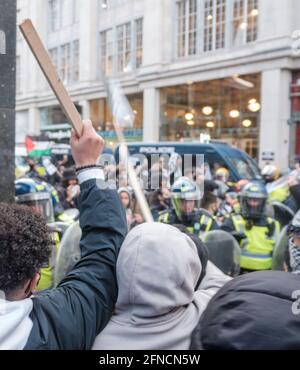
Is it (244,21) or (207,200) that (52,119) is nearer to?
(244,21)

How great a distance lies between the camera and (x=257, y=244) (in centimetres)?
370

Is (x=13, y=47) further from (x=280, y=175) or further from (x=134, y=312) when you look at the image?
(x=280, y=175)

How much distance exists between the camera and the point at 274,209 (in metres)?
4.83

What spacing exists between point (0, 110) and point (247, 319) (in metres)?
1.47

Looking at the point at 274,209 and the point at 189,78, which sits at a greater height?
the point at 189,78

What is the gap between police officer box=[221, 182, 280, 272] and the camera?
3.62 m

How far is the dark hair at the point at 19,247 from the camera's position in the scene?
97 centimetres

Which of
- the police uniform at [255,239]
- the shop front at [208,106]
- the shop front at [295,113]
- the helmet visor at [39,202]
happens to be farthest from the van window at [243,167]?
the helmet visor at [39,202]

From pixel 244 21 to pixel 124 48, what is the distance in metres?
0.61

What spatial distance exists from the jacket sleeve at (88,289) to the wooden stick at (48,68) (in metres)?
0.19

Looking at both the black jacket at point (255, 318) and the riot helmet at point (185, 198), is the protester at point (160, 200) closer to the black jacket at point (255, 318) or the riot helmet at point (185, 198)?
the riot helmet at point (185, 198)

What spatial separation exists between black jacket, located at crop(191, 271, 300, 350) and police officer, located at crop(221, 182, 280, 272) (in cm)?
280

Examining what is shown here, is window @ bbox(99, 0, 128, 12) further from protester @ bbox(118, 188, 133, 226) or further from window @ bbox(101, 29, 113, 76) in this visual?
protester @ bbox(118, 188, 133, 226)

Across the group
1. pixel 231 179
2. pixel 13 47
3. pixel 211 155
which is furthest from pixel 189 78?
pixel 231 179
